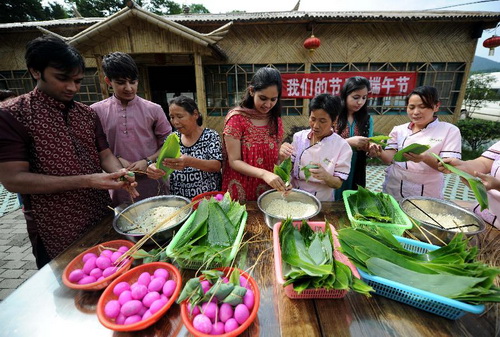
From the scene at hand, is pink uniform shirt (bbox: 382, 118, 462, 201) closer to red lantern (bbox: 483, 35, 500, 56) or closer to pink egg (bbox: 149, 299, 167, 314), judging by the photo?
pink egg (bbox: 149, 299, 167, 314)

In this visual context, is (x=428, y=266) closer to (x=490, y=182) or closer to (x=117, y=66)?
(x=490, y=182)

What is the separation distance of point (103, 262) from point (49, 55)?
4.61ft

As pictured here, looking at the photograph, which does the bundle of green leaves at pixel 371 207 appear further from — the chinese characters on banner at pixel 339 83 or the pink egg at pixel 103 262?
the chinese characters on banner at pixel 339 83

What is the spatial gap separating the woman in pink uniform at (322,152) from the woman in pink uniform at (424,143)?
23.7 inches

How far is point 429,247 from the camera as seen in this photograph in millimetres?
1321

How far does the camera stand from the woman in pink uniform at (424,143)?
223 cm

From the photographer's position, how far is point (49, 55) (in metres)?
1.52

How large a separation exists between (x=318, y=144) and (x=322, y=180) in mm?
379

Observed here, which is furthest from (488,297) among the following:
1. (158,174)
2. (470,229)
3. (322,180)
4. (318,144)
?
(158,174)

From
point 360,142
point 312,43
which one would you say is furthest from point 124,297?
point 312,43


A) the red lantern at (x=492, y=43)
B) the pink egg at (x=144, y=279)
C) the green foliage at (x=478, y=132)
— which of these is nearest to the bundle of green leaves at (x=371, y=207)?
the pink egg at (x=144, y=279)

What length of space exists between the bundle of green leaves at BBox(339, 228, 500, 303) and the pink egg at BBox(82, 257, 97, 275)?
1393 mm

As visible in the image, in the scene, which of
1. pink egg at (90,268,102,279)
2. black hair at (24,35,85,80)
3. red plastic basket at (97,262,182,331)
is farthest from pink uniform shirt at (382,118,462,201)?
black hair at (24,35,85,80)

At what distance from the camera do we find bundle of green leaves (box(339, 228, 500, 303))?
3.22ft
